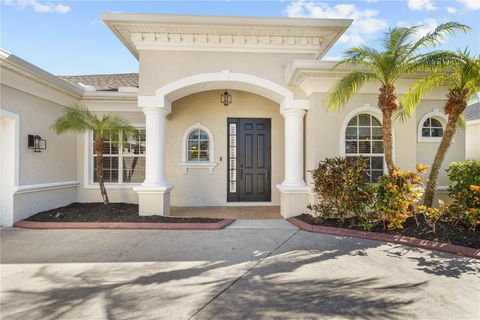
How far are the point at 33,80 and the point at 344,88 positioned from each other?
737 cm

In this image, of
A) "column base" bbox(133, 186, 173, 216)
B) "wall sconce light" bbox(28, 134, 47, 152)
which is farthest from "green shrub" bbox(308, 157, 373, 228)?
"wall sconce light" bbox(28, 134, 47, 152)

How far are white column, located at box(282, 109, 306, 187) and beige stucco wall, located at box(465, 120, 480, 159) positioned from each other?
11232mm

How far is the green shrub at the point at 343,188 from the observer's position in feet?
19.5

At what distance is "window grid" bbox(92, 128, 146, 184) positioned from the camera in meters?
8.97

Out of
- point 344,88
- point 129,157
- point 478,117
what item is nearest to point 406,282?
point 344,88

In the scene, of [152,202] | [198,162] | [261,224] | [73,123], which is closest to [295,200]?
[261,224]

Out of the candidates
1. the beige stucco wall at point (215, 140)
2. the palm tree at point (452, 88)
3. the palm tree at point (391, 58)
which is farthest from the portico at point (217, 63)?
the palm tree at point (452, 88)

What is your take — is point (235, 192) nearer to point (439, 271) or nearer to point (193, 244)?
point (193, 244)

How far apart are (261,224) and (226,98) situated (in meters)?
4.35

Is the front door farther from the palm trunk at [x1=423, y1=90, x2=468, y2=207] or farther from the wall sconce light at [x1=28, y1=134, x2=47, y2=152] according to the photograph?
the wall sconce light at [x1=28, y1=134, x2=47, y2=152]

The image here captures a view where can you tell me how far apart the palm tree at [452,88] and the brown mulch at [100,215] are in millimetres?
5296

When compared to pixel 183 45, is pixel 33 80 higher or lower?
lower

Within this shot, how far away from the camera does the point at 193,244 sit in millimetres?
5176

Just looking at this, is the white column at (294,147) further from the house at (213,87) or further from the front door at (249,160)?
the front door at (249,160)
